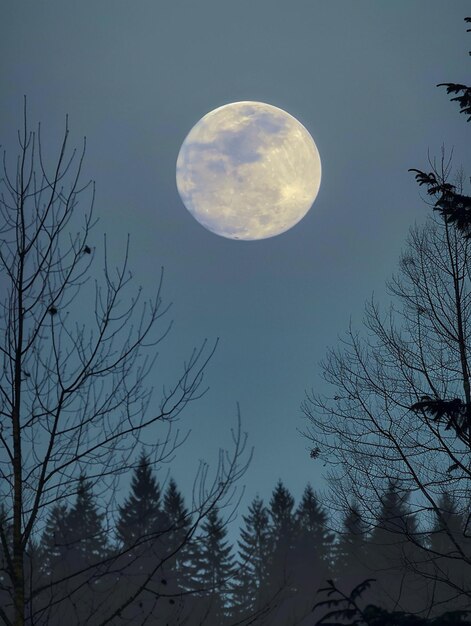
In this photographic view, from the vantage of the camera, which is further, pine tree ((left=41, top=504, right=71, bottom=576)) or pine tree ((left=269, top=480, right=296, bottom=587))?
pine tree ((left=269, top=480, right=296, bottom=587))

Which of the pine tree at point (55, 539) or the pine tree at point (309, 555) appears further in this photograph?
the pine tree at point (309, 555)

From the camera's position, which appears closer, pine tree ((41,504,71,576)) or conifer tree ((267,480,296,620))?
pine tree ((41,504,71,576))

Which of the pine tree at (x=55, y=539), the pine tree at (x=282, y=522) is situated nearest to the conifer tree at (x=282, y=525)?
the pine tree at (x=282, y=522)

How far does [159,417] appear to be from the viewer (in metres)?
4.76

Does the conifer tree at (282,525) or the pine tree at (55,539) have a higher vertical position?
the conifer tree at (282,525)

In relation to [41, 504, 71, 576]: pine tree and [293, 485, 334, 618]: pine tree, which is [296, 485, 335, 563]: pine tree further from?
[41, 504, 71, 576]: pine tree

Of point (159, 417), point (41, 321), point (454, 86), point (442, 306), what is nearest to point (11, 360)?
point (41, 321)

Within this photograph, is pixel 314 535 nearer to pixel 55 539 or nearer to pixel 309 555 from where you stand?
pixel 309 555

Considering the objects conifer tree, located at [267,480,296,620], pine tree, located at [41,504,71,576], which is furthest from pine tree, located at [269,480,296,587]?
pine tree, located at [41,504,71,576]

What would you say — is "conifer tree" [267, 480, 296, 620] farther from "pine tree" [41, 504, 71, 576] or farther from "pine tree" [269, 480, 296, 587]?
"pine tree" [41, 504, 71, 576]

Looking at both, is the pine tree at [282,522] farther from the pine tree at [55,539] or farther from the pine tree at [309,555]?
the pine tree at [55,539]

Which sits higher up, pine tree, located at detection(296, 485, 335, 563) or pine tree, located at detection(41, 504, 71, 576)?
pine tree, located at detection(296, 485, 335, 563)

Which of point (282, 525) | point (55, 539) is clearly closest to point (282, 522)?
point (282, 525)

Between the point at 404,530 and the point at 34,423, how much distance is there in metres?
4.99
